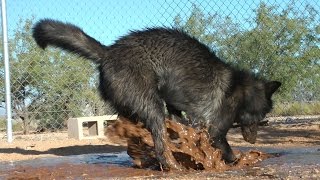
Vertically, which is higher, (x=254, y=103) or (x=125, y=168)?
(x=254, y=103)

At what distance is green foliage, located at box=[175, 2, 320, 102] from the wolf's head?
4.00 metres

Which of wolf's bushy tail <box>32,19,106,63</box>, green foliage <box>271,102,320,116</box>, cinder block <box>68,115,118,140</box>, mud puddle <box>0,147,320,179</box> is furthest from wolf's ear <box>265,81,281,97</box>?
green foliage <box>271,102,320,116</box>

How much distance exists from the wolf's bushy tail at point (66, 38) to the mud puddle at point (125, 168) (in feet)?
4.68

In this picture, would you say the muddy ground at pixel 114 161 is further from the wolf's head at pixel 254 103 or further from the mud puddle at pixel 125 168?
the wolf's head at pixel 254 103

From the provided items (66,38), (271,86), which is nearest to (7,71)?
(66,38)

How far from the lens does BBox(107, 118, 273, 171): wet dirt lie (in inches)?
240

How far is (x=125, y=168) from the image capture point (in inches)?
250

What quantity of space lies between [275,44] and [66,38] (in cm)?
830

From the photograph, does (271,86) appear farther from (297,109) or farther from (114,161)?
(297,109)

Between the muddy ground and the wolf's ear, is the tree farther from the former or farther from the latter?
the wolf's ear

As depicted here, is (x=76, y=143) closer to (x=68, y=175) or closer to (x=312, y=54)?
(x=68, y=175)

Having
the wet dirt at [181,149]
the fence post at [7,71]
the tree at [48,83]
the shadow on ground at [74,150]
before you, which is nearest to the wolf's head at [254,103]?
the wet dirt at [181,149]

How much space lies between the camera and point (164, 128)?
6.09 metres

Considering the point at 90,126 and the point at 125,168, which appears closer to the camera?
the point at 125,168
